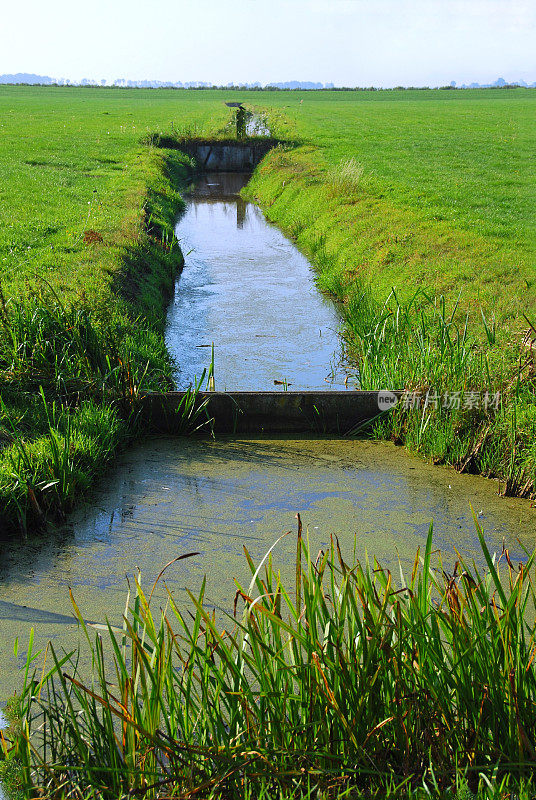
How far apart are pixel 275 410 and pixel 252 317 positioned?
370 centimetres

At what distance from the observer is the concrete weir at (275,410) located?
6.09 meters

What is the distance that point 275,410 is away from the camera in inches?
244

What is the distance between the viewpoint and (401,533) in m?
4.59

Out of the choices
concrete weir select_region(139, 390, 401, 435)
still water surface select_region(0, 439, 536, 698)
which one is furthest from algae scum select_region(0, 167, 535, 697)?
concrete weir select_region(139, 390, 401, 435)

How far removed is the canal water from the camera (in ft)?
25.2

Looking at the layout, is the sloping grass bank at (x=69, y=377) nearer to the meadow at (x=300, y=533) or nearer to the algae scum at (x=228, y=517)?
the meadow at (x=300, y=533)

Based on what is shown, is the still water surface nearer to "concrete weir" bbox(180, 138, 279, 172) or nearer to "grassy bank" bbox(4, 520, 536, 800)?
"grassy bank" bbox(4, 520, 536, 800)

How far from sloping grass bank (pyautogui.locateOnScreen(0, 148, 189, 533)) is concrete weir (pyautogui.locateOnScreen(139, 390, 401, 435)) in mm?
291

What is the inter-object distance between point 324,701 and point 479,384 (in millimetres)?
3845

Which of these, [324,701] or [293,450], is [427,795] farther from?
[293,450]

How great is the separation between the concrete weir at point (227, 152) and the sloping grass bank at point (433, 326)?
11316 mm

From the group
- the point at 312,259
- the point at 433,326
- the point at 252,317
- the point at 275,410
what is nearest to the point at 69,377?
the point at 275,410

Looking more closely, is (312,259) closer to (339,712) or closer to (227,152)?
(339,712)

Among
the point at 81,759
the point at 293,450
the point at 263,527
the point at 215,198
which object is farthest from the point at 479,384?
the point at 215,198
